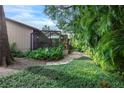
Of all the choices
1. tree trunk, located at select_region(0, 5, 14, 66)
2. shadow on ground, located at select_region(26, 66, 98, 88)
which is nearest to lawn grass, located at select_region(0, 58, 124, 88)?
shadow on ground, located at select_region(26, 66, 98, 88)

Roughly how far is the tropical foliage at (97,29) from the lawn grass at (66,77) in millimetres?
93

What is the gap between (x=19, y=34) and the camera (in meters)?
2.90

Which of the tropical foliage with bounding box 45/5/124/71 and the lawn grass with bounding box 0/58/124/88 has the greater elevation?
the tropical foliage with bounding box 45/5/124/71

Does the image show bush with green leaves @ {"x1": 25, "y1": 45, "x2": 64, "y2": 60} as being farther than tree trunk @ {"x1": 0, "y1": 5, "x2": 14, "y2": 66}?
Yes

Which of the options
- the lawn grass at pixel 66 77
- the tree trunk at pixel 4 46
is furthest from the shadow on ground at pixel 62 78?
the tree trunk at pixel 4 46

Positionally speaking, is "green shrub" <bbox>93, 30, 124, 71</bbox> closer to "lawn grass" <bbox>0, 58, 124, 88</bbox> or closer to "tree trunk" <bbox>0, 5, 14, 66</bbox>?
"lawn grass" <bbox>0, 58, 124, 88</bbox>

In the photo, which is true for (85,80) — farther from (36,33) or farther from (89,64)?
(36,33)

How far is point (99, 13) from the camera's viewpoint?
2877 millimetres

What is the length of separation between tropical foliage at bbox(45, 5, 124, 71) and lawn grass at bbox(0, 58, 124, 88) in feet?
0.30

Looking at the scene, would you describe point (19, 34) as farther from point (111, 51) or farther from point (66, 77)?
point (111, 51)

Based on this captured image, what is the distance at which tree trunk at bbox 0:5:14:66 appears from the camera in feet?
9.23

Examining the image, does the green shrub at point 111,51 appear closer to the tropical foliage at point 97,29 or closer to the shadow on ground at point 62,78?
the tropical foliage at point 97,29

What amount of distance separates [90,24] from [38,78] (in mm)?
635

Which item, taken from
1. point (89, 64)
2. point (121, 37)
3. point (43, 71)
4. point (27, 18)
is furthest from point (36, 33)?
point (121, 37)
